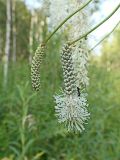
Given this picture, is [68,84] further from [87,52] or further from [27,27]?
[27,27]

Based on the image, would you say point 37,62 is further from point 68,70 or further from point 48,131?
point 48,131

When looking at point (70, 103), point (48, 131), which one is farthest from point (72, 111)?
point (48, 131)

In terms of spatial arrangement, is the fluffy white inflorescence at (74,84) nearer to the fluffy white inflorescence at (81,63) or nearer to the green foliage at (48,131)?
the fluffy white inflorescence at (81,63)

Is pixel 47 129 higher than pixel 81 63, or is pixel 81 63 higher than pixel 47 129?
pixel 47 129

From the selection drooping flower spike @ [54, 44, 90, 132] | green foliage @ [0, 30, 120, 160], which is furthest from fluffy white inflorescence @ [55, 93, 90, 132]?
green foliage @ [0, 30, 120, 160]

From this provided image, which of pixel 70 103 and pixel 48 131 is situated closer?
pixel 70 103

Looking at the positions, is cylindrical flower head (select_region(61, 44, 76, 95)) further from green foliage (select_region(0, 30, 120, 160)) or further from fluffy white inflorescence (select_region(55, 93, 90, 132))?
green foliage (select_region(0, 30, 120, 160))

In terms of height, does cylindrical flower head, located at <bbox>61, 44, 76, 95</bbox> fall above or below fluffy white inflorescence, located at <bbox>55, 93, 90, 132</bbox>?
above

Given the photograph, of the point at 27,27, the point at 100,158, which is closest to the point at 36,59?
the point at 100,158
